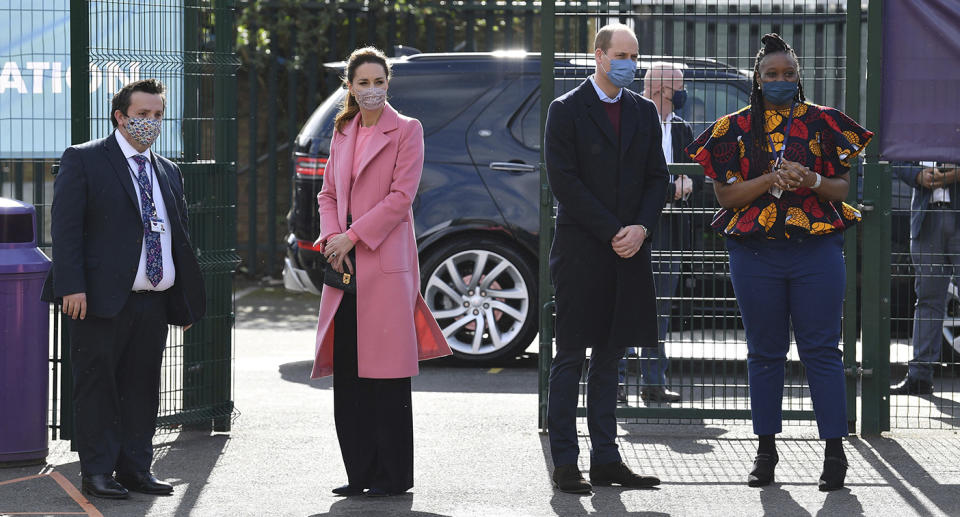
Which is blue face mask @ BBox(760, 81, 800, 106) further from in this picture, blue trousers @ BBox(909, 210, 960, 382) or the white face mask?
blue trousers @ BBox(909, 210, 960, 382)

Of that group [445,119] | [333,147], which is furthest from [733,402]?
[445,119]

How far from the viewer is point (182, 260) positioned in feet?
20.4

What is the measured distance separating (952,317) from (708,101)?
164 cm

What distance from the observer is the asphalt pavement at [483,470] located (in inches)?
233

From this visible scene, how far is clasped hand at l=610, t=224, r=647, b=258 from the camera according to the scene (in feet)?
19.8

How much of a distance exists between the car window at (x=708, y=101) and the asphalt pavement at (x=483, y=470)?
1601 mm

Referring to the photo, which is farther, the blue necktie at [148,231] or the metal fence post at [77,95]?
the metal fence post at [77,95]

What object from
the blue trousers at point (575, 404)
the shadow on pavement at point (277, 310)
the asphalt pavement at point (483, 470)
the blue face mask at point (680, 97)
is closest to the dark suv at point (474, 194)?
the asphalt pavement at point (483, 470)

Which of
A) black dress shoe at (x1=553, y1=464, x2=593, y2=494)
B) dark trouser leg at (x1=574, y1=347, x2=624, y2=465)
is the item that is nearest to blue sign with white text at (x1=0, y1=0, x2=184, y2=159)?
dark trouser leg at (x1=574, y1=347, x2=624, y2=465)

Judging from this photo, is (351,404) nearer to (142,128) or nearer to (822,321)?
(142,128)

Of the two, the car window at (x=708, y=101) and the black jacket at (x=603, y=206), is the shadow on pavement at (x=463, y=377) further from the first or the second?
the black jacket at (x=603, y=206)

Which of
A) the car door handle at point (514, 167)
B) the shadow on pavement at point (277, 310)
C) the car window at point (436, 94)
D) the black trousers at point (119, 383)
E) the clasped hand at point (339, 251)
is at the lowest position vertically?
the shadow on pavement at point (277, 310)

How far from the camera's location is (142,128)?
6.09 metres

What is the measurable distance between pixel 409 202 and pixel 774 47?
1.65m
